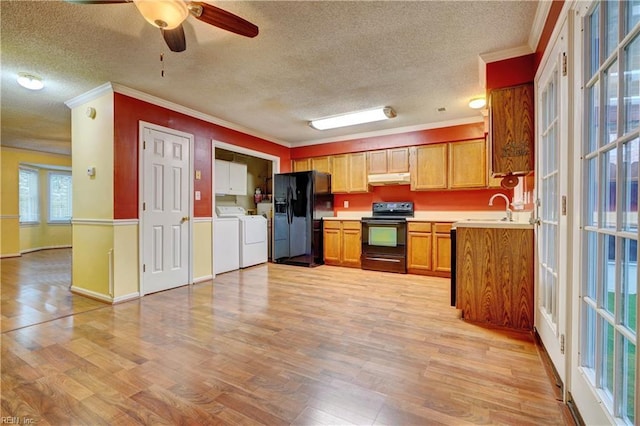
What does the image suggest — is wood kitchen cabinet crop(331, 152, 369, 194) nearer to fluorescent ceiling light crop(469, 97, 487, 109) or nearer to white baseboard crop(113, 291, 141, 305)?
fluorescent ceiling light crop(469, 97, 487, 109)

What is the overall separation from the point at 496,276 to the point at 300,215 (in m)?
3.45

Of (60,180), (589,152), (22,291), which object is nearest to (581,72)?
(589,152)

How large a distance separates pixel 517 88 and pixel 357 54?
1.43 m

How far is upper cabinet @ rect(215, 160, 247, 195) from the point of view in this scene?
16.8ft

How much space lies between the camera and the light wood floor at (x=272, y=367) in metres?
1.42

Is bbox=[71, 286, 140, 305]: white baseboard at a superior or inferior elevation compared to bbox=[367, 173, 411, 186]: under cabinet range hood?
inferior

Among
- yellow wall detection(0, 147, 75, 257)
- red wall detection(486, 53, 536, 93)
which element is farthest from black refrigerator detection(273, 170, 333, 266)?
yellow wall detection(0, 147, 75, 257)

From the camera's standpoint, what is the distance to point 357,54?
259 centimetres

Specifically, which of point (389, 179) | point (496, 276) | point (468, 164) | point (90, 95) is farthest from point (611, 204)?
point (90, 95)

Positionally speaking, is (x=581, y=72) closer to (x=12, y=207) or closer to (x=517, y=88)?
(x=517, y=88)

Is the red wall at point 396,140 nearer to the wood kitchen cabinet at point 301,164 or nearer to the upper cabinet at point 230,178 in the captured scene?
the wood kitchen cabinet at point 301,164

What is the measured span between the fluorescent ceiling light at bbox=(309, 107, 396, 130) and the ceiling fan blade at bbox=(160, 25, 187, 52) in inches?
99.7

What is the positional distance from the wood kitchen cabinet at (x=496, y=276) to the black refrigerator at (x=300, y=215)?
117 inches

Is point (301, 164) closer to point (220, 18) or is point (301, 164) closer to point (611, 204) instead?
point (220, 18)
